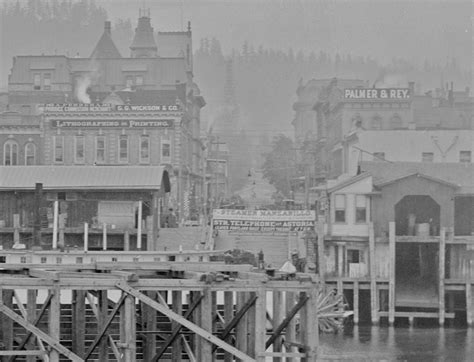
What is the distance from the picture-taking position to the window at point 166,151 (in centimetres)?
8244

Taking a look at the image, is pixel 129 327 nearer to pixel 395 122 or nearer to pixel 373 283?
pixel 373 283

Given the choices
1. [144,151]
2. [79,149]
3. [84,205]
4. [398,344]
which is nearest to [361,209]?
[398,344]

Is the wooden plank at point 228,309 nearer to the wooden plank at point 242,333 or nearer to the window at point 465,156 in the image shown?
the wooden plank at point 242,333

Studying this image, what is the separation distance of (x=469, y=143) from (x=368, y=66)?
103 metres

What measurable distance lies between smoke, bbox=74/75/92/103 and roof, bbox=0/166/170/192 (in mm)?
39239

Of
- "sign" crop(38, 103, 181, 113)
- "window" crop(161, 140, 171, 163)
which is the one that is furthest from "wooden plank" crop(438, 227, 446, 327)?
"sign" crop(38, 103, 181, 113)

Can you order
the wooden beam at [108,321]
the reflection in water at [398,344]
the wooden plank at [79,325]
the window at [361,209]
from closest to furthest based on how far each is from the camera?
the wooden beam at [108,321], the wooden plank at [79,325], the reflection in water at [398,344], the window at [361,209]

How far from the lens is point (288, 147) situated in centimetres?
12988

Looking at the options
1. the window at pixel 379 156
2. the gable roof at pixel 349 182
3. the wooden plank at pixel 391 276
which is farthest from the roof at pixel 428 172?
the window at pixel 379 156

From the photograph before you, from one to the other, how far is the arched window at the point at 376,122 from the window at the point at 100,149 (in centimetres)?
2345

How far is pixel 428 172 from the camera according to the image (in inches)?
2608

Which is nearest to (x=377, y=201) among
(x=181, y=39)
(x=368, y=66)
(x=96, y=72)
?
(x=96, y=72)

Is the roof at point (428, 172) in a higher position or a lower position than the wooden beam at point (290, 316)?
higher

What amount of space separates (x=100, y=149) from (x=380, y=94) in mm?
24856
